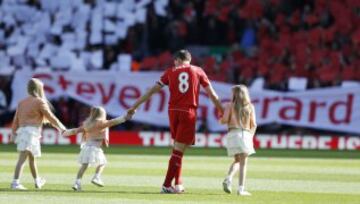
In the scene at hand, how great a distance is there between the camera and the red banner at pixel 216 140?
2828cm

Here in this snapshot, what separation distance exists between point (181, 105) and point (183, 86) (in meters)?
0.28

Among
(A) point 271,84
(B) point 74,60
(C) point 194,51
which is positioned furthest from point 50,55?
(A) point 271,84

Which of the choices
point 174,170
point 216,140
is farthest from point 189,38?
point 174,170

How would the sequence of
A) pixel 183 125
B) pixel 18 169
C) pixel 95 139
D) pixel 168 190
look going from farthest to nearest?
pixel 95 139, pixel 18 169, pixel 183 125, pixel 168 190

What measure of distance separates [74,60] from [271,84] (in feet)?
19.5

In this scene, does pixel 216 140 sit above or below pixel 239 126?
below

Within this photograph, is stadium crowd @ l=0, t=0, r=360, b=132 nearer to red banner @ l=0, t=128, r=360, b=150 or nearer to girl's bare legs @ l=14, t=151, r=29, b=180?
red banner @ l=0, t=128, r=360, b=150

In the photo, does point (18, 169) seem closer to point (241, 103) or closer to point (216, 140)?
point (241, 103)

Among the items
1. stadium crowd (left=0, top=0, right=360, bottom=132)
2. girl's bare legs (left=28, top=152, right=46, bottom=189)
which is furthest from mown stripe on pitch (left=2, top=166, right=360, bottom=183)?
stadium crowd (left=0, top=0, right=360, bottom=132)

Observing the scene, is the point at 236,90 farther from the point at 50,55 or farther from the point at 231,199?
the point at 50,55

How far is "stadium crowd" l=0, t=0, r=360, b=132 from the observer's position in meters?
30.7

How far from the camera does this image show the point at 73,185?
16.5 m

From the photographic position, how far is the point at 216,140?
2877 cm

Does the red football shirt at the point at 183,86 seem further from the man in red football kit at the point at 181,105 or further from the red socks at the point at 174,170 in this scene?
the red socks at the point at 174,170
